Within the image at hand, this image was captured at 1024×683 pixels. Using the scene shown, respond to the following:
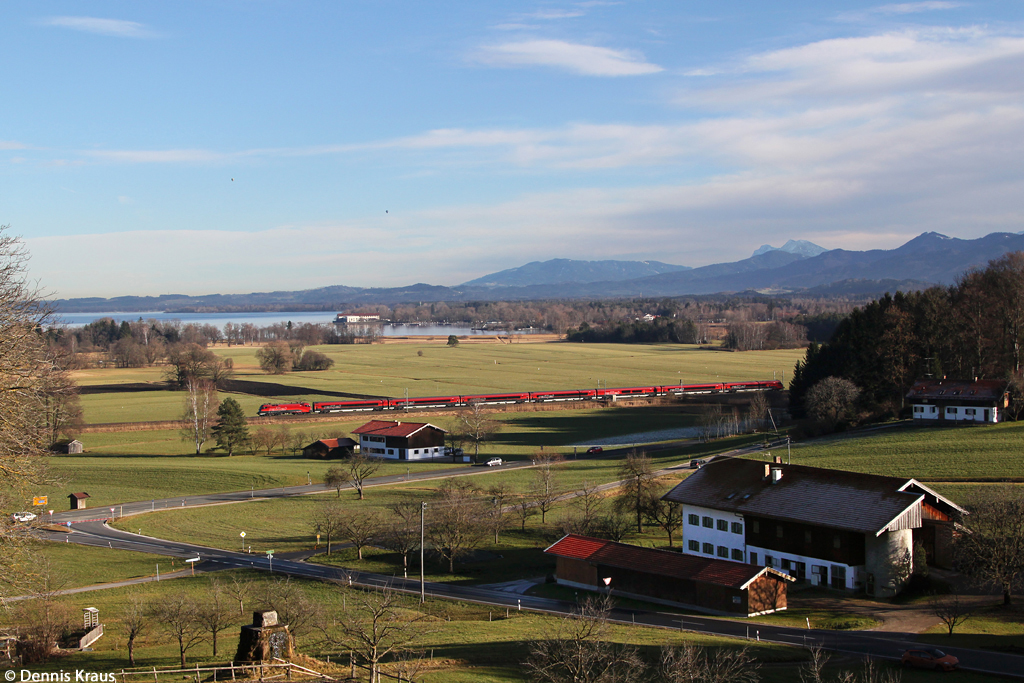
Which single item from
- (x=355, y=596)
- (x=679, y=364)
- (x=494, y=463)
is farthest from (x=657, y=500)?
(x=679, y=364)

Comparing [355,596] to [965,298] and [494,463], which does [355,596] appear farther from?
[965,298]

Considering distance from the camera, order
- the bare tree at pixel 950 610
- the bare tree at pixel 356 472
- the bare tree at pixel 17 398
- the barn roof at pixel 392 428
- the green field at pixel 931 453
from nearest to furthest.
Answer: the bare tree at pixel 17 398
the bare tree at pixel 950 610
the green field at pixel 931 453
the bare tree at pixel 356 472
the barn roof at pixel 392 428

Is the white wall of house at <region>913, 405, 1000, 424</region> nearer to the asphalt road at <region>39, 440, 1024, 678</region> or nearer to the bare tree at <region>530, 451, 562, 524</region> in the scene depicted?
the bare tree at <region>530, 451, 562, 524</region>

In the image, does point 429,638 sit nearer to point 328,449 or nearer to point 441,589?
point 441,589

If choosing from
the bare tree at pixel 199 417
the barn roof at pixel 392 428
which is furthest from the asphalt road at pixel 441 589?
the bare tree at pixel 199 417

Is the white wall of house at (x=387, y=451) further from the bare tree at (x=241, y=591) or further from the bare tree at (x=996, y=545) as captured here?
the bare tree at (x=996, y=545)

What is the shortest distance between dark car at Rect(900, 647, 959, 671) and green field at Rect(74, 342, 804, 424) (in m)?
83.1

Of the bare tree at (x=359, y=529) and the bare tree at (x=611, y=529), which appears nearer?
the bare tree at (x=359, y=529)

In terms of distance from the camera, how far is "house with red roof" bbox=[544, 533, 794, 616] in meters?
32.7

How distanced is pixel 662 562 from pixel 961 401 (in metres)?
40.1

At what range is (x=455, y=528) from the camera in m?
41.2

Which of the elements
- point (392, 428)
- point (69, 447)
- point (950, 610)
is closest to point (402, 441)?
point (392, 428)

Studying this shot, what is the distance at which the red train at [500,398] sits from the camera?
9538 centimetres

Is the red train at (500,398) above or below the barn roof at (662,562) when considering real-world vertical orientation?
above
